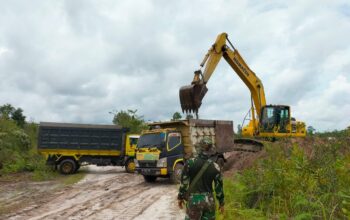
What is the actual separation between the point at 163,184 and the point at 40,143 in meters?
8.15

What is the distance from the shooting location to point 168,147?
1499 centimetres

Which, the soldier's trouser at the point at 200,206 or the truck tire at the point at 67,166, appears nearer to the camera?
the soldier's trouser at the point at 200,206

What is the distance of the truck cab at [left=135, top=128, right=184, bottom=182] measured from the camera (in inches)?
581

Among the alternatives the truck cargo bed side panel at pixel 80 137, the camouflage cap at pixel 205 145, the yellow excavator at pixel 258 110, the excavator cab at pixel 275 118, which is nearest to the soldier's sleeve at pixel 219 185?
the camouflage cap at pixel 205 145

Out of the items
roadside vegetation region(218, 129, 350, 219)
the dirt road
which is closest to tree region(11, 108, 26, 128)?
the dirt road

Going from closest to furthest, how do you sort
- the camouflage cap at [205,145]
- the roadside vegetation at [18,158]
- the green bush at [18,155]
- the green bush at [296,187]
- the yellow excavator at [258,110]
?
the camouflage cap at [205,145], the green bush at [296,187], the yellow excavator at [258,110], the roadside vegetation at [18,158], the green bush at [18,155]

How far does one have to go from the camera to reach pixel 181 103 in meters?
15.0

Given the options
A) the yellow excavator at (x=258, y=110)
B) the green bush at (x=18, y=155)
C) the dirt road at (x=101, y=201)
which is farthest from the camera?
the green bush at (x=18, y=155)

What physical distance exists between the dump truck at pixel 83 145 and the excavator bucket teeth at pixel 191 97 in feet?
22.7

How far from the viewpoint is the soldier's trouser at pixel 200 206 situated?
5.62 meters

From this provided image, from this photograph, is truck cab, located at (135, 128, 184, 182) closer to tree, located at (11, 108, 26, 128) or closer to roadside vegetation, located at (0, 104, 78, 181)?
roadside vegetation, located at (0, 104, 78, 181)

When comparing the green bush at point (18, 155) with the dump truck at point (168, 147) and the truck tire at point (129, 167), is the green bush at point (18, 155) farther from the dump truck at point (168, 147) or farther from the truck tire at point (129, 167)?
the dump truck at point (168, 147)

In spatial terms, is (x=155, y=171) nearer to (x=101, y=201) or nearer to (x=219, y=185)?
(x=101, y=201)

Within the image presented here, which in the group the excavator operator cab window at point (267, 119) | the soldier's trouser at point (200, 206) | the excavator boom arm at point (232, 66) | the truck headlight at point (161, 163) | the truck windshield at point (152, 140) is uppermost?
the excavator boom arm at point (232, 66)
